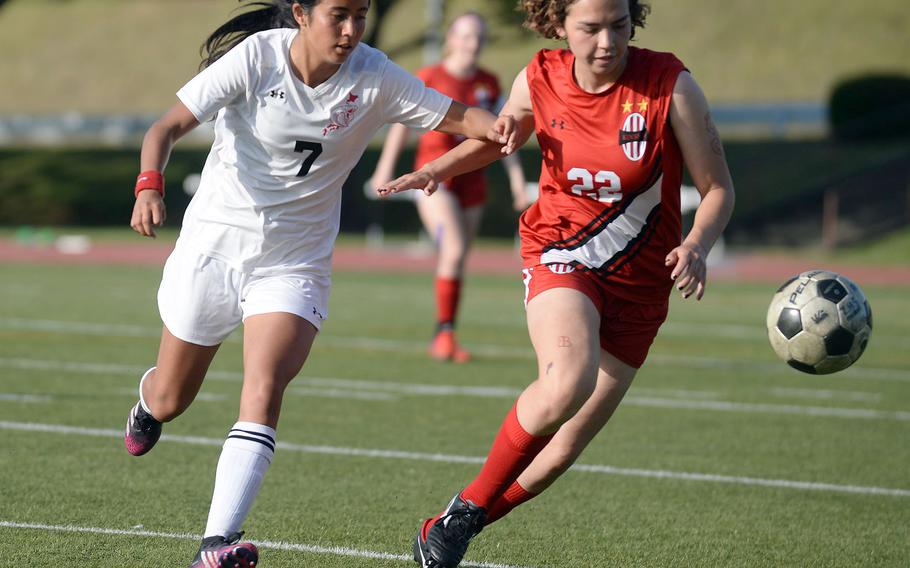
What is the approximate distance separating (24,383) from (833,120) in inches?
1029

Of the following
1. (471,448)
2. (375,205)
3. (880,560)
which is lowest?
(375,205)

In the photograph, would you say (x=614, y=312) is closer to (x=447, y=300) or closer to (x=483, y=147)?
(x=483, y=147)

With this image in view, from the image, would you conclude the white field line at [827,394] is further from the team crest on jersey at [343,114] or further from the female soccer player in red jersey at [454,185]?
the team crest on jersey at [343,114]

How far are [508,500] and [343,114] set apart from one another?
1549 mm

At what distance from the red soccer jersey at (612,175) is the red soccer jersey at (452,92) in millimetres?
5694

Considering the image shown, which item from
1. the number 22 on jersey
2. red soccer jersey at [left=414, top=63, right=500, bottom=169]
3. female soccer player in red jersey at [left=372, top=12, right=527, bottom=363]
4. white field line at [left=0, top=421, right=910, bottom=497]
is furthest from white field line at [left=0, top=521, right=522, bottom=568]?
red soccer jersey at [left=414, top=63, right=500, bottom=169]

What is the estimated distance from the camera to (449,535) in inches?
185

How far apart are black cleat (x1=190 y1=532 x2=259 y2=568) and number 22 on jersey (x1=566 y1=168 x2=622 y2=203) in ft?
5.85

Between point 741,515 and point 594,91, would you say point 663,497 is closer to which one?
point 741,515

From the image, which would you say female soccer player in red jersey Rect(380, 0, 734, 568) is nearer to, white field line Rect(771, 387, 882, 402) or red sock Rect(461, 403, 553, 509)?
red sock Rect(461, 403, 553, 509)

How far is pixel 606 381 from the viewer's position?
4957 millimetres

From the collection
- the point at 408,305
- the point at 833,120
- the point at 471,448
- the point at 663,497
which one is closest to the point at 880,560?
the point at 663,497

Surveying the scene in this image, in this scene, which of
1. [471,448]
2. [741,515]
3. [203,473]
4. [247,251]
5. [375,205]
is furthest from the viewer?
[375,205]

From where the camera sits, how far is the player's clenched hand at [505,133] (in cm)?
493
